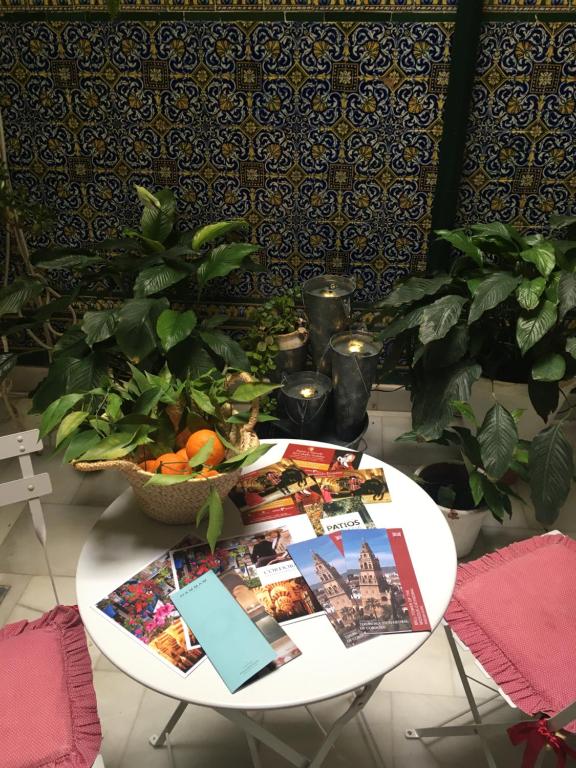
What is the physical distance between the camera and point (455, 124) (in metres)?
2.49

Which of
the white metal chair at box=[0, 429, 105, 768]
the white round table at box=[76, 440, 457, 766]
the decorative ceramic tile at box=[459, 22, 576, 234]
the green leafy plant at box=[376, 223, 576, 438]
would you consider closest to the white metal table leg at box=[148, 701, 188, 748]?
the white round table at box=[76, 440, 457, 766]

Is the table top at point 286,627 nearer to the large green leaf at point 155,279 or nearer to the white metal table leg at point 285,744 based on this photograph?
the white metal table leg at point 285,744

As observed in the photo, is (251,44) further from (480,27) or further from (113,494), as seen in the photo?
(113,494)

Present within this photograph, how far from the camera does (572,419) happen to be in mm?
2990

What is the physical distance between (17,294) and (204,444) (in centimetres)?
145

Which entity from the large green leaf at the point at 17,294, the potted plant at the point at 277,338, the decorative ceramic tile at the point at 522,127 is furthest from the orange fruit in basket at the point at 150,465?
the decorative ceramic tile at the point at 522,127

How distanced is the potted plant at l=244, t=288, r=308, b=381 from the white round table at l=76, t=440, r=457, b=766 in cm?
108

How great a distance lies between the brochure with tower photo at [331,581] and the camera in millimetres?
1299

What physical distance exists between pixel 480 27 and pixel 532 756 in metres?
2.27

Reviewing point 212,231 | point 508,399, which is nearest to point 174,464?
point 212,231

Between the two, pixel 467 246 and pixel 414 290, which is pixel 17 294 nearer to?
pixel 414 290

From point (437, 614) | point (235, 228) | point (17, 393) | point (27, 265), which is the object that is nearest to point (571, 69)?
point (235, 228)

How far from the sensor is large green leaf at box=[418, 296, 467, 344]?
2.11 meters

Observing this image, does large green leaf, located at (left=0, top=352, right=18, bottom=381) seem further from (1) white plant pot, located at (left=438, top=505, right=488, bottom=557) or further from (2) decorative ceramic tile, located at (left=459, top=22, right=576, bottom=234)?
(2) decorative ceramic tile, located at (left=459, top=22, right=576, bottom=234)
